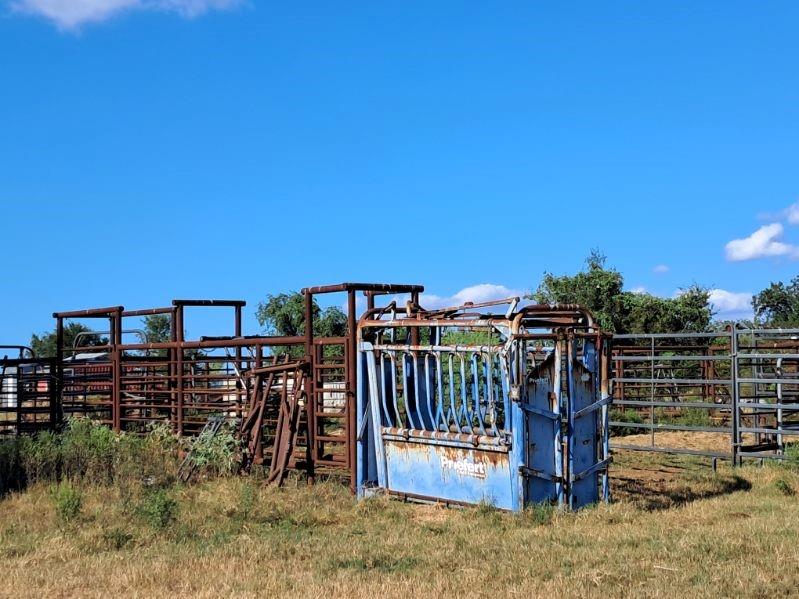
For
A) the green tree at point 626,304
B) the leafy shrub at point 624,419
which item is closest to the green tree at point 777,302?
the green tree at point 626,304

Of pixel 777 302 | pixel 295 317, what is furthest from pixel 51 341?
pixel 777 302

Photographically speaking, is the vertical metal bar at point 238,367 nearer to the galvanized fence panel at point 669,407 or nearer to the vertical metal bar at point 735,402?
the galvanized fence panel at point 669,407

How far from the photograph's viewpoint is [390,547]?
842cm

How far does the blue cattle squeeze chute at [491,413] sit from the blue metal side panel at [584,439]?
0.01 m

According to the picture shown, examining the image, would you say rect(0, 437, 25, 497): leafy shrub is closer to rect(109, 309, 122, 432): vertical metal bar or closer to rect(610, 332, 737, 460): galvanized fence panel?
rect(109, 309, 122, 432): vertical metal bar

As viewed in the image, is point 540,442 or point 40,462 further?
point 40,462

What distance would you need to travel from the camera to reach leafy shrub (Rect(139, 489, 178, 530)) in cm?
931

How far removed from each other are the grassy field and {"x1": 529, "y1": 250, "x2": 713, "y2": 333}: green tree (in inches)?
902

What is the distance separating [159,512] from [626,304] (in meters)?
27.6

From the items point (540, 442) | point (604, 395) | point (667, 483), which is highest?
point (604, 395)

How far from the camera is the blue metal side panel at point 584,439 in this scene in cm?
1050

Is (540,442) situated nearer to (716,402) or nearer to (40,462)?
(40,462)

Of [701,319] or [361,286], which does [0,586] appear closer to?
[361,286]

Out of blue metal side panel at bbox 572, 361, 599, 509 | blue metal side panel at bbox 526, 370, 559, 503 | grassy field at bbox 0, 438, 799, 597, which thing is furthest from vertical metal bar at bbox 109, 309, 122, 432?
blue metal side panel at bbox 572, 361, 599, 509
